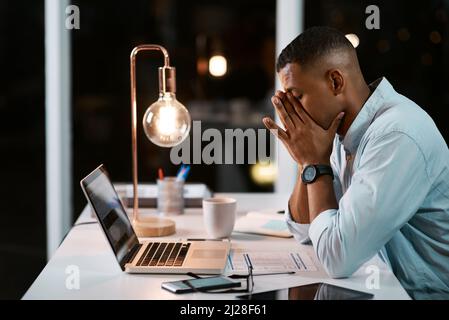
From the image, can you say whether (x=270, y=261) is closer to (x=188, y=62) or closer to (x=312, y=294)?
(x=312, y=294)

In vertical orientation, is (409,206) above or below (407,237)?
above

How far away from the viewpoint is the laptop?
1459 millimetres

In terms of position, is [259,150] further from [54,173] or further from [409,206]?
[409,206]

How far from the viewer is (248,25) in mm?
3670

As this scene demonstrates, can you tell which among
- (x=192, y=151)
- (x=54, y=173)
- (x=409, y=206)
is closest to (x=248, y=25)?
(x=192, y=151)

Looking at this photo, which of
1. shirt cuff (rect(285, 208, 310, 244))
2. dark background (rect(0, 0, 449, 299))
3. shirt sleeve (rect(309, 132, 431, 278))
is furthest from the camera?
dark background (rect(0, 0, 449, 299))

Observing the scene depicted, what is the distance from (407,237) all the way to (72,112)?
2190 millimetres

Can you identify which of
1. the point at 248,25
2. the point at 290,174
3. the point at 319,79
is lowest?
the point at 290,174

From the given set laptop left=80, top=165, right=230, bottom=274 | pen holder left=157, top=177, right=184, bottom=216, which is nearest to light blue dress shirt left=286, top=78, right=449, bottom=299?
laptop left=80, top=165, right=230, bottom=274

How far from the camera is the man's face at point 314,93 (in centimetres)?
166

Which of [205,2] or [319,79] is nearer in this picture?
[319,79]

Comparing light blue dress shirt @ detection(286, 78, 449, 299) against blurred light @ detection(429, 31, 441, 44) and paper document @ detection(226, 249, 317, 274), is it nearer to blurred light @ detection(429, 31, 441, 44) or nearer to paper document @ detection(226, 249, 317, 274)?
paper document @ detection(226, 249, 317, 274)

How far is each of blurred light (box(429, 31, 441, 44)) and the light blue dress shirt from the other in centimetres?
191
